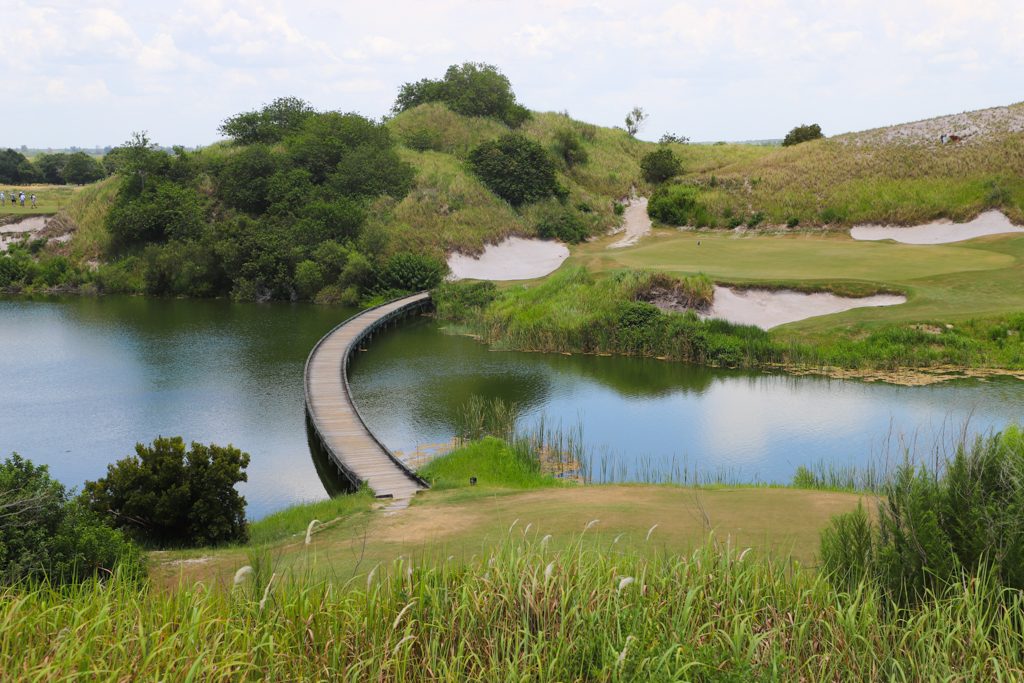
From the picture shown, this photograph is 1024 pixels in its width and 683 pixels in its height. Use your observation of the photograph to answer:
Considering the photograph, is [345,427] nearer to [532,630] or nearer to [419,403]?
[419,403]

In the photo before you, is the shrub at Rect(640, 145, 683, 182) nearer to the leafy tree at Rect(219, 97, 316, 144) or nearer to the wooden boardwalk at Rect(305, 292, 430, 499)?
the leafy tree at Rect(219, 97, 316, 144)

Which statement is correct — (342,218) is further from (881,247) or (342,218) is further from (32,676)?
(32,676)

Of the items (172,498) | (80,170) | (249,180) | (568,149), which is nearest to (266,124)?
(249,180)

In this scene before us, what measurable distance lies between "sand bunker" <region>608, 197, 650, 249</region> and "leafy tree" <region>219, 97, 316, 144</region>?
25844 millimetres

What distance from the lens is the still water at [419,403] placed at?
23.0m

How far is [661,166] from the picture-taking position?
2965 inches

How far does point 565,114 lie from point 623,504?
7421cm

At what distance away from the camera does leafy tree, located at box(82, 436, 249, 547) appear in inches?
645

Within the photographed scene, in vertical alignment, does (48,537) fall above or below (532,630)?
below

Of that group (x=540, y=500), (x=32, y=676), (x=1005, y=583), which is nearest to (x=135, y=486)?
(x=540, y=500)

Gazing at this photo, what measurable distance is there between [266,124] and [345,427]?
49916 millimetres

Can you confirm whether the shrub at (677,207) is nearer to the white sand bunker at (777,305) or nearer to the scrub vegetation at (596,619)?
the white sand bunker at (777,305)

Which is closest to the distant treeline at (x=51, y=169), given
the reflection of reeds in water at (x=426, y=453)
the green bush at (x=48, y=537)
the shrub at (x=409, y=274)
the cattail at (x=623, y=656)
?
the shrub at (x=409, y=274)

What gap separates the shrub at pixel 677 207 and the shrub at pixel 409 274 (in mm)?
20686
